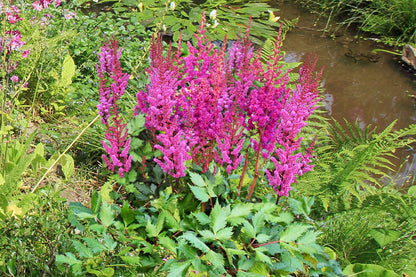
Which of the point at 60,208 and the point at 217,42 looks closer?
the point at 60,208

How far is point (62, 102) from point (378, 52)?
13.9ft

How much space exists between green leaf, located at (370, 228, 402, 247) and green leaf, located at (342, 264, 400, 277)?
126 millimetres

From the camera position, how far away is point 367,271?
200 centimetres

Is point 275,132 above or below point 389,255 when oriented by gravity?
above

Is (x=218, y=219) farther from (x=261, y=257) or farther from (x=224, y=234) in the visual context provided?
(x=261, y=257)

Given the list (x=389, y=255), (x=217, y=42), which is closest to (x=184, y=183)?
(x=389, y=255)

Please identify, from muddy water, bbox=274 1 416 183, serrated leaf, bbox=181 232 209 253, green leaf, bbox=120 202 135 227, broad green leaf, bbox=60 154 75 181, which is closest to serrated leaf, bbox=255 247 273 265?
serrated leaf, bbox=181 232 209 253

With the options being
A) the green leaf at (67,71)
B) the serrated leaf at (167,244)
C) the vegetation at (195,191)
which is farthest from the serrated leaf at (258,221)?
the green leaf at (67,71)

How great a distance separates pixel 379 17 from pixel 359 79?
1.46 m

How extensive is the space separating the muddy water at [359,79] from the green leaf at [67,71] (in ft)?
8.40

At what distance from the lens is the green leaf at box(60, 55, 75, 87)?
3.22 metres

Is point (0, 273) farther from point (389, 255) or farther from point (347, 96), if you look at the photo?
point (347, 96)

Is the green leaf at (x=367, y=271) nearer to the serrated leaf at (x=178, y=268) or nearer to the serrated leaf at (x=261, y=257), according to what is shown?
the serrated leaf at (x=261, y=257)

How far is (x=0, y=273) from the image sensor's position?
5.69 ft
